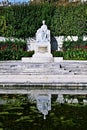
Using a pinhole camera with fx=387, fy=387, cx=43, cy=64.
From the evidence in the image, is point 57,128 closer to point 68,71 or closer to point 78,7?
point 68,71

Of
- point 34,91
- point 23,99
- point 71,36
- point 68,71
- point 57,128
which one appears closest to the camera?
point 57,128

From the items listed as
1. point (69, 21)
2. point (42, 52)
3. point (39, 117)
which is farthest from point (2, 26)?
point (39, 117)

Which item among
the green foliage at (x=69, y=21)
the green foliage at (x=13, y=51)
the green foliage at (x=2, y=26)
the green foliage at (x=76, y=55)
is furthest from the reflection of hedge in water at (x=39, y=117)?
the green foliage at (x=2, y=26)

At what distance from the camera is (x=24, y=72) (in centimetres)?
1397

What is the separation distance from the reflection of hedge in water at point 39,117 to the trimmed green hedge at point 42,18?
50.2ft

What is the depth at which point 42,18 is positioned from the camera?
24.2 meters

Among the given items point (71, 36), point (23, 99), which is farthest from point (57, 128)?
point (71, 36)

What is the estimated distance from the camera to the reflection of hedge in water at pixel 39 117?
6.63 meters

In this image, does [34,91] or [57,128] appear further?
[34,91]

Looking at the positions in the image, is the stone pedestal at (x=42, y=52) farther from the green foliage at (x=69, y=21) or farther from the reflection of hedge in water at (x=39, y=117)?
the reflection of hedge in water at (x=39, y=117)

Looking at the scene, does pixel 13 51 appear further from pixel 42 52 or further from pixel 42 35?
pixel 42 35

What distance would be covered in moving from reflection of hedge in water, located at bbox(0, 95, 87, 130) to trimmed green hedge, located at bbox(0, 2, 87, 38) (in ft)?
50.2

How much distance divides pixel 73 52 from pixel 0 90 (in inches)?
388

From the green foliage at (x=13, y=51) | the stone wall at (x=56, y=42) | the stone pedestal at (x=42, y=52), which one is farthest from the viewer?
the stone wall at (x=56, y=42)
